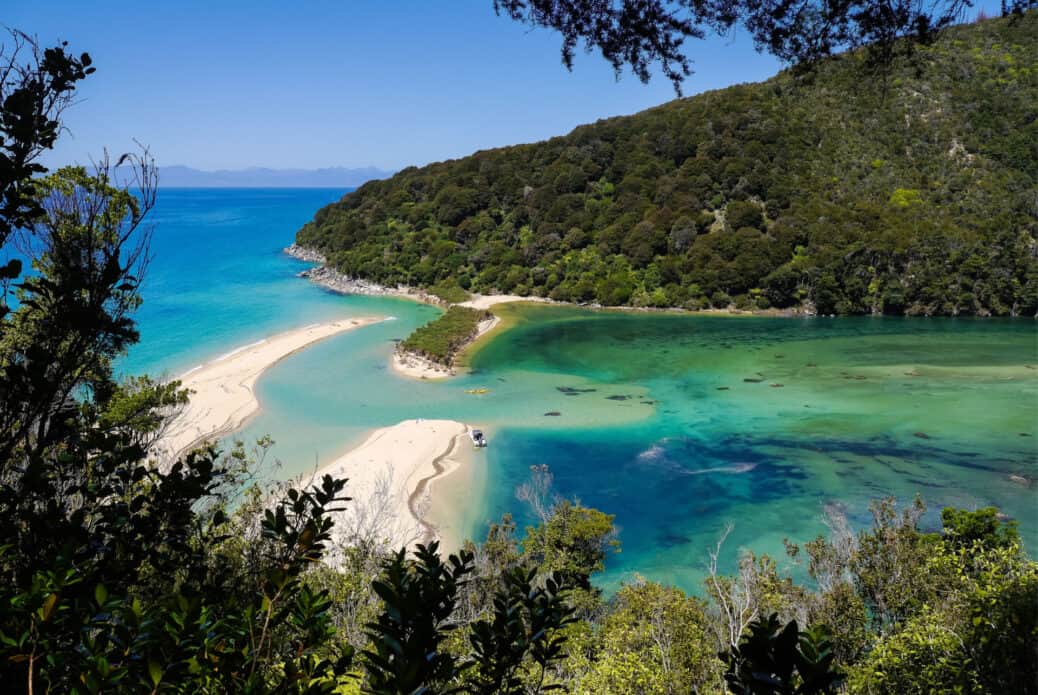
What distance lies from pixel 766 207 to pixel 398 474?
57030 millimetres

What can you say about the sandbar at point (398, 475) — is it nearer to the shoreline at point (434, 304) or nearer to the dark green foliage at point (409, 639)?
the shoreline at point (434, 304)

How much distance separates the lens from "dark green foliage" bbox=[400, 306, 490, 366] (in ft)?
132

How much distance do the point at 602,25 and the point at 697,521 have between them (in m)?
18.7

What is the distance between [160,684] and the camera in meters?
2.20

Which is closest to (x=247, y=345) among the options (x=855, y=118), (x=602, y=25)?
(x=602, y=25)

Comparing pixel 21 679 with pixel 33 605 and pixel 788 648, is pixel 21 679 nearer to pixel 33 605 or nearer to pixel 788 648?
pixel 33 605

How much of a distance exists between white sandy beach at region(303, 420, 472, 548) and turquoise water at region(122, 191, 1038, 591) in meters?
1.49

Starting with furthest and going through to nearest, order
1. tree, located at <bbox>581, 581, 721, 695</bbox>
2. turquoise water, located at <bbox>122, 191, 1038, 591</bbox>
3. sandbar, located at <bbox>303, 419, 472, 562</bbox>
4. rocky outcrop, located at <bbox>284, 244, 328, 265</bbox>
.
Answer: rocky outcrop, located at <bbox>284, 244, 328, 265</bbox>
turquoise water, located at <bbox>122, 191, 1038, 591</bbox>
sandbar, located at <bbox>303, 419, 472, 562</bbox>
tree, located at <bbox>581, 581, 721, 695</bbox>

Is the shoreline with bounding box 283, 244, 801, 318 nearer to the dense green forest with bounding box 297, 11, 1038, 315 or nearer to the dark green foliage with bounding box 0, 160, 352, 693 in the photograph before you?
the dense green forest with bounding box 297, 11, 1038, 315

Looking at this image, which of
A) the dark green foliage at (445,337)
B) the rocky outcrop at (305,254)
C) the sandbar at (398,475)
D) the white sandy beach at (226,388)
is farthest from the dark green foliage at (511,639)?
the rocky outcrop at (305,254)

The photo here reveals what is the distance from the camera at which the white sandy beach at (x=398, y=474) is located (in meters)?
19.0

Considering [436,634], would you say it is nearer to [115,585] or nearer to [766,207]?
[115,585]

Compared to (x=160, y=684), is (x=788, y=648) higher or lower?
higher

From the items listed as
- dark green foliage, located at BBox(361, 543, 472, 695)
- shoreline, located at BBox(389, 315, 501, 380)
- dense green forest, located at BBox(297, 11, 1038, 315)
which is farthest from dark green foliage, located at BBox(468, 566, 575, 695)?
dense green forest, located at BBox(297, 11, 1038, 315)
